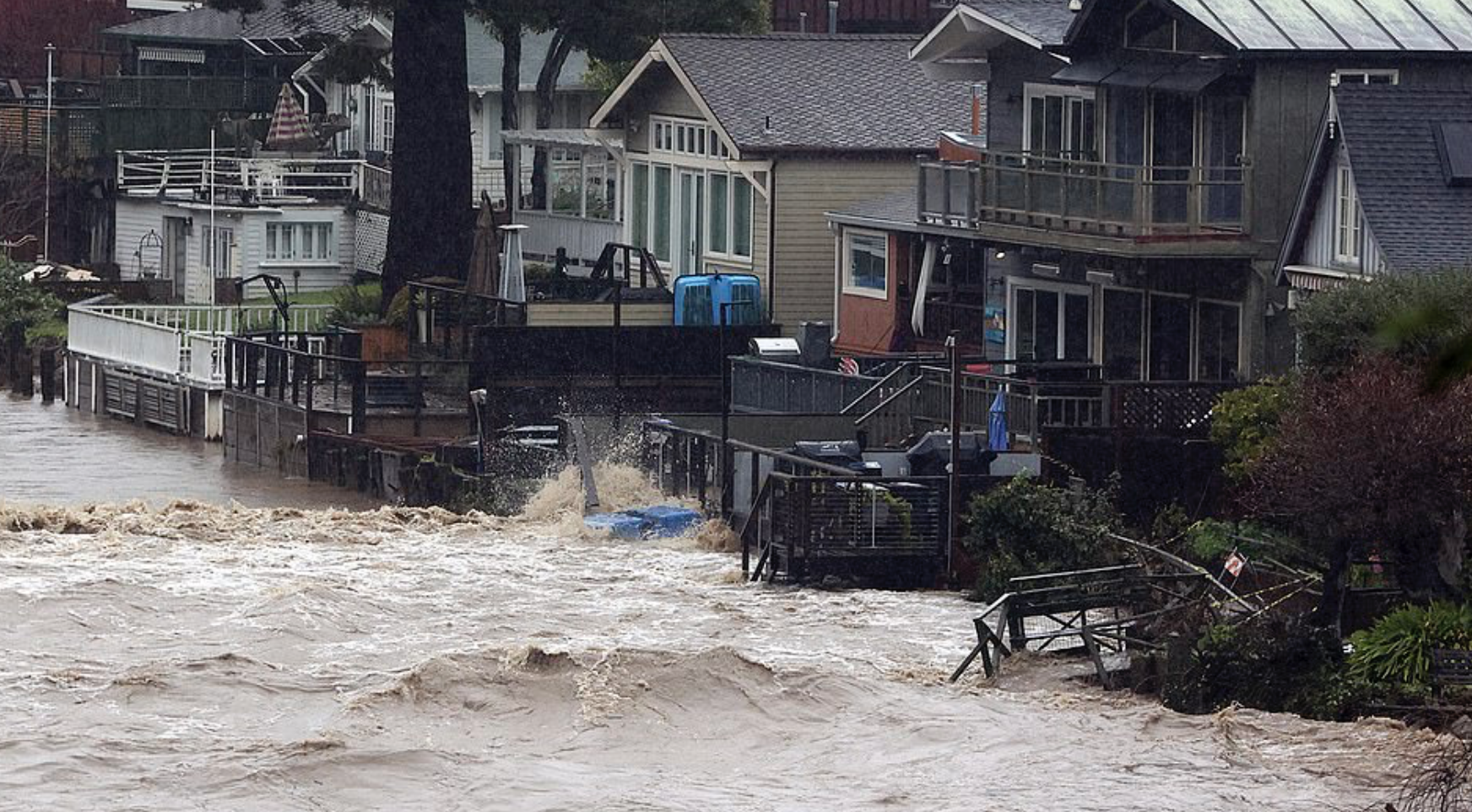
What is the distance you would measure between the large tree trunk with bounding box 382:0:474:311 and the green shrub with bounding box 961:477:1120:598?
25045 millimetres

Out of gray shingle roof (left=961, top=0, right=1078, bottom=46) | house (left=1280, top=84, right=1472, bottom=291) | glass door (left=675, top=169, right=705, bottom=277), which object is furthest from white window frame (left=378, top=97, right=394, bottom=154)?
house (left=1280, top=84, right=1472, bottom=291)

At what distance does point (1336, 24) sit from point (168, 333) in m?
21.9

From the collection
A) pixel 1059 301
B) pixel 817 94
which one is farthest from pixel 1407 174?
pixel 817 94

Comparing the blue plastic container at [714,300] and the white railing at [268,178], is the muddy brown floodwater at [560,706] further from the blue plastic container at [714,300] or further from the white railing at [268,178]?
the white railing at [268,178]

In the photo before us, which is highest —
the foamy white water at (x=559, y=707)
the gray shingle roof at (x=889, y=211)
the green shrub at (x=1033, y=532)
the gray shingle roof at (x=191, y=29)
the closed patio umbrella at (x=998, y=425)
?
the gray shingle roof at (x=191, y=29)

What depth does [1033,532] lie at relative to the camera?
29297 mm

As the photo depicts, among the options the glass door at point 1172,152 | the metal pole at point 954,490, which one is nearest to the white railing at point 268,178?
the glass door at point 1172,152

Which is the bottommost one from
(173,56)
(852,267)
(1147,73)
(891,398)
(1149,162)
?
(891,398)

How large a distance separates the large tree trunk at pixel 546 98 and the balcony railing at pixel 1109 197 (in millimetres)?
20251

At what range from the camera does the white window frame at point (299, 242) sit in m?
65.9

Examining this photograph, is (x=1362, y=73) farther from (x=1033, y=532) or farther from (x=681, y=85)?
(x=681, y=85)

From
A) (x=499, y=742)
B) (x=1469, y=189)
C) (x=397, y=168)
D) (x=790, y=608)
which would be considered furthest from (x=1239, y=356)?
(x=397, y=168)

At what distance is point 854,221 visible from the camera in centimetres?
4609

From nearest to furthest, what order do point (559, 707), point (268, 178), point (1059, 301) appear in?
point (559, 707), point (1059, 301), point (268, 178)
